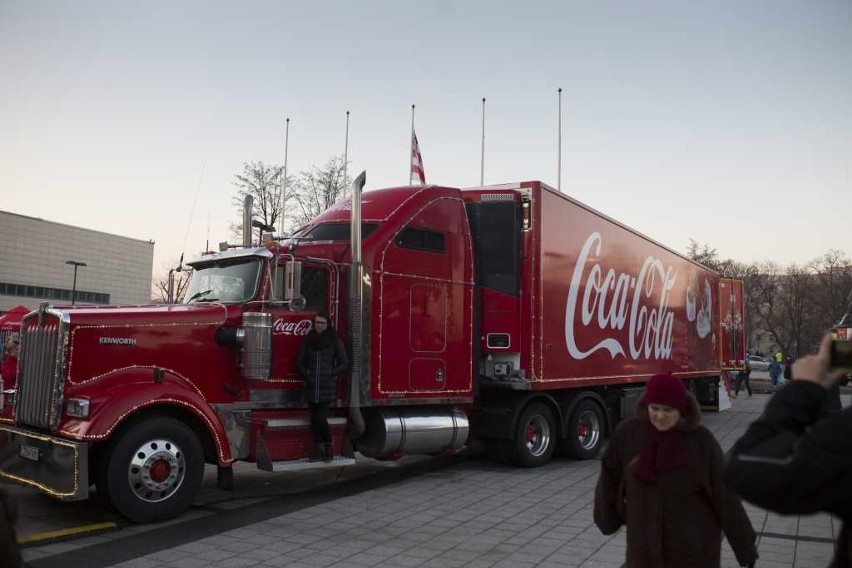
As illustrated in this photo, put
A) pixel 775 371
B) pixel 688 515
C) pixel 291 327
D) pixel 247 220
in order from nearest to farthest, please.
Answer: pixel 688 515 < pixel 291 327 < pixel 247 220 < pixel 775 371

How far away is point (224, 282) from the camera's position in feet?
28.0

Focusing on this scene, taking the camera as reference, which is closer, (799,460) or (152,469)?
(799,460)

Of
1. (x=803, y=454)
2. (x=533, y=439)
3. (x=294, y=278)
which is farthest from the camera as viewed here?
(x=533, y=439)

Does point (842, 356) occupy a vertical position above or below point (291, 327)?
below

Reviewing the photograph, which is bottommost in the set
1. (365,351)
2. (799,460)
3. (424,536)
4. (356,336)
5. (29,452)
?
(424,536)

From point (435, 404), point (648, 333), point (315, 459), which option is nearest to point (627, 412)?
point (648, 333)

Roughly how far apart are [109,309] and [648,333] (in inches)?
386

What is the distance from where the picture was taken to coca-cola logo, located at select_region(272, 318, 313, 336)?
27.2ft

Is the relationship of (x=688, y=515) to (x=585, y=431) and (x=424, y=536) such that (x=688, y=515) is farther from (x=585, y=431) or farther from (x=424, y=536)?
(x=585, y=431)

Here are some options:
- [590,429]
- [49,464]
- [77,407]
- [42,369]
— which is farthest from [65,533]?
[590,429]

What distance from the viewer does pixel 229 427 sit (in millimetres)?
7758

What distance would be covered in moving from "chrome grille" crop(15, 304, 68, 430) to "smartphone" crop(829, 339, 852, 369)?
263 inches

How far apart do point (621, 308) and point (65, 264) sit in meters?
57.9

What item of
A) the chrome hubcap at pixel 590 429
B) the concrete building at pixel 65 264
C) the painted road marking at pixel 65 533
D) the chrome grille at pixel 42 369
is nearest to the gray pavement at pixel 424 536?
the painted road marking at pixel 65 533
